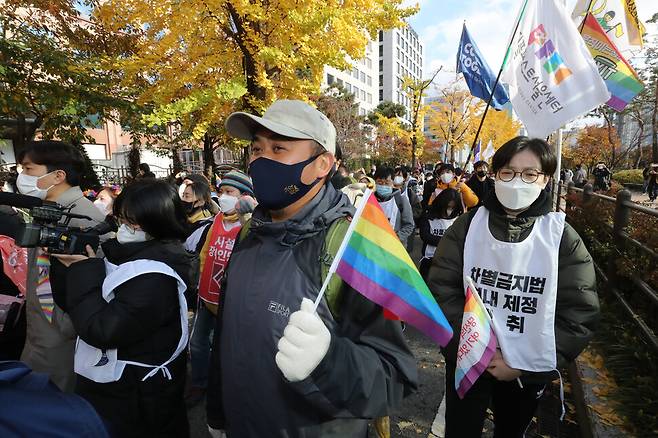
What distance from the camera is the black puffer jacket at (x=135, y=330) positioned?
173cm

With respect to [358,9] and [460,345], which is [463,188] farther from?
[460,345]

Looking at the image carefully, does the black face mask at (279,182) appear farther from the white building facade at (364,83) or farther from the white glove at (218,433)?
the white building facade at (364,83)

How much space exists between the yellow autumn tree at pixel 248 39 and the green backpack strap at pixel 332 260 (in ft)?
14.6

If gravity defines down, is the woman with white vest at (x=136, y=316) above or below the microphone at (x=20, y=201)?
below

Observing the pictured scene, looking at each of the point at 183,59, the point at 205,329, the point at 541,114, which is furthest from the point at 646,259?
the point at 183,59

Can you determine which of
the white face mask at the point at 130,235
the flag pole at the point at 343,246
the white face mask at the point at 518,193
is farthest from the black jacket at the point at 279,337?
the white face mask at the point at 518,193

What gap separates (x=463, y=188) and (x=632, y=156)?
151 feet

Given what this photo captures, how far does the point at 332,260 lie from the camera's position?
1.30m

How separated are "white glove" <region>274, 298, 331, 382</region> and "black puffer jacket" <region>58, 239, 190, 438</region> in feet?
3.46

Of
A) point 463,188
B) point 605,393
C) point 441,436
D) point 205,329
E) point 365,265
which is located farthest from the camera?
point 463,188

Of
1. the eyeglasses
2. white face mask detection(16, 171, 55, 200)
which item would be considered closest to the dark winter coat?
the eyeglasses

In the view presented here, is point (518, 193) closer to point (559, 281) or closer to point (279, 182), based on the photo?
point (559, 281)

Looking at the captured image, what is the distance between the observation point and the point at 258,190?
154 cm

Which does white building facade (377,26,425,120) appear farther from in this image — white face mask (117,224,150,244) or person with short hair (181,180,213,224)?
white face mask (117,224,150,244)
